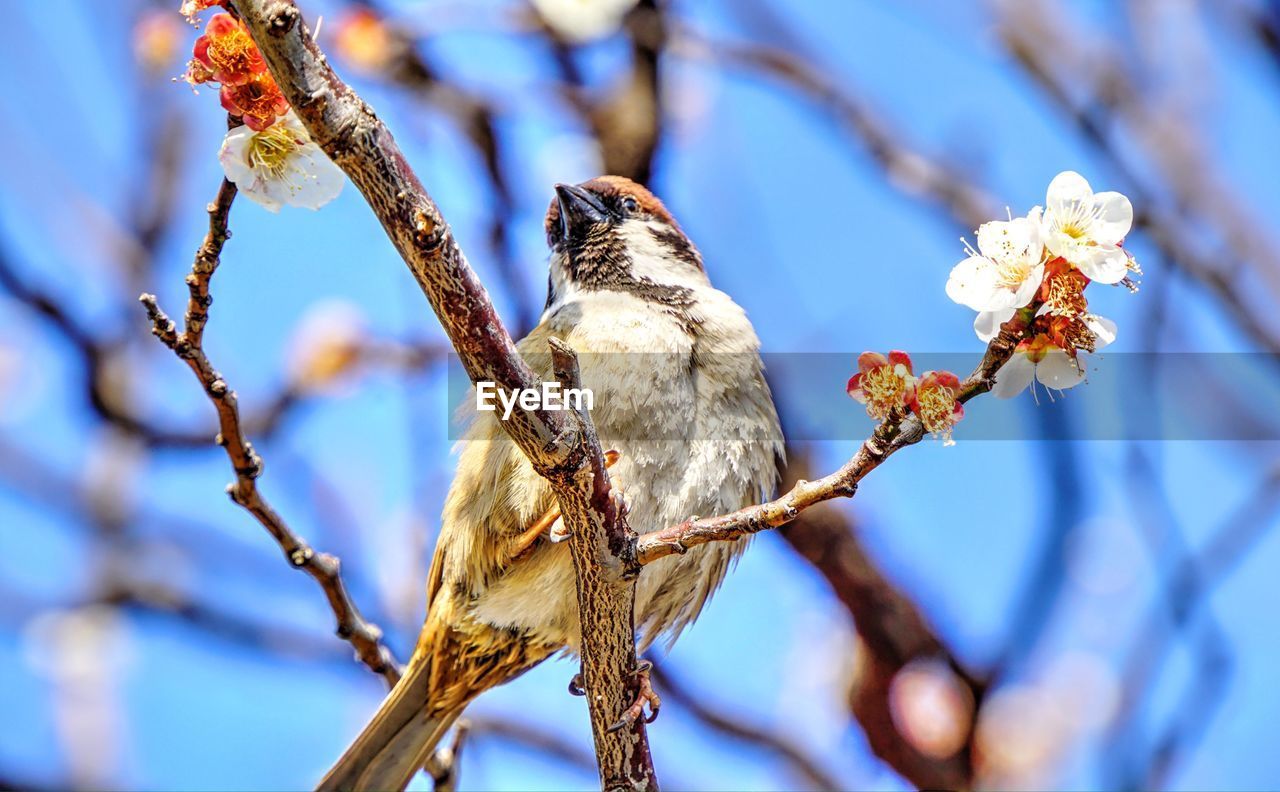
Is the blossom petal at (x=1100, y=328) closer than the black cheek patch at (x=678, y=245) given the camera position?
Yes

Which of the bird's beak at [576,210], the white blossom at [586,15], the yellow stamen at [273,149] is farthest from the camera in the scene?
the white blossom at [586,15]

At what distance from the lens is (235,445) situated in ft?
7.84

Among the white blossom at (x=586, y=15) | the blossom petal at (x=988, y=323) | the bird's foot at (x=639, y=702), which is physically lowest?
the bird's foot at (x=639, y=702)

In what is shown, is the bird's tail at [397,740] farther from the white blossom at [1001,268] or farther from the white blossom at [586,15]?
the white blossom at [586,15]

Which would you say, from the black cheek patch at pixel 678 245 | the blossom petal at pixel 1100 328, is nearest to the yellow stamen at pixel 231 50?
the blossom petal at pixel 1100 328

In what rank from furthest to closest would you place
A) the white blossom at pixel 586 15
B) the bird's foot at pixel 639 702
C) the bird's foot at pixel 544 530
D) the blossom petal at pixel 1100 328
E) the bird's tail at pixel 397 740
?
the white blossom at pixel 586 15, the bird's tail at pixel 397 740, the bird's foot at pixel 544 530, the bird's foot at pixel 639 702, the blossom petal at pixel 1100 328

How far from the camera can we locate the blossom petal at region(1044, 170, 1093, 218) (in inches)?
73.4

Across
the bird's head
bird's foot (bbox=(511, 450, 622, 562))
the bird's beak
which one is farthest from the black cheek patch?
bird's foot (bbox=(511, 450, 622, 562))

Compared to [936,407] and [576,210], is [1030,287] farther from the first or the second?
[576,210]

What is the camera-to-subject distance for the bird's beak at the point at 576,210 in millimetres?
3949

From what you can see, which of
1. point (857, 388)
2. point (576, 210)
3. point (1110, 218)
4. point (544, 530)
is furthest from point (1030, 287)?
point (576, 210)

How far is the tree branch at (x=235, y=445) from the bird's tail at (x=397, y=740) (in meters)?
0.09

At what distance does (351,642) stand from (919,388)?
1818mm

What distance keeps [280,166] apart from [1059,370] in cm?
140
